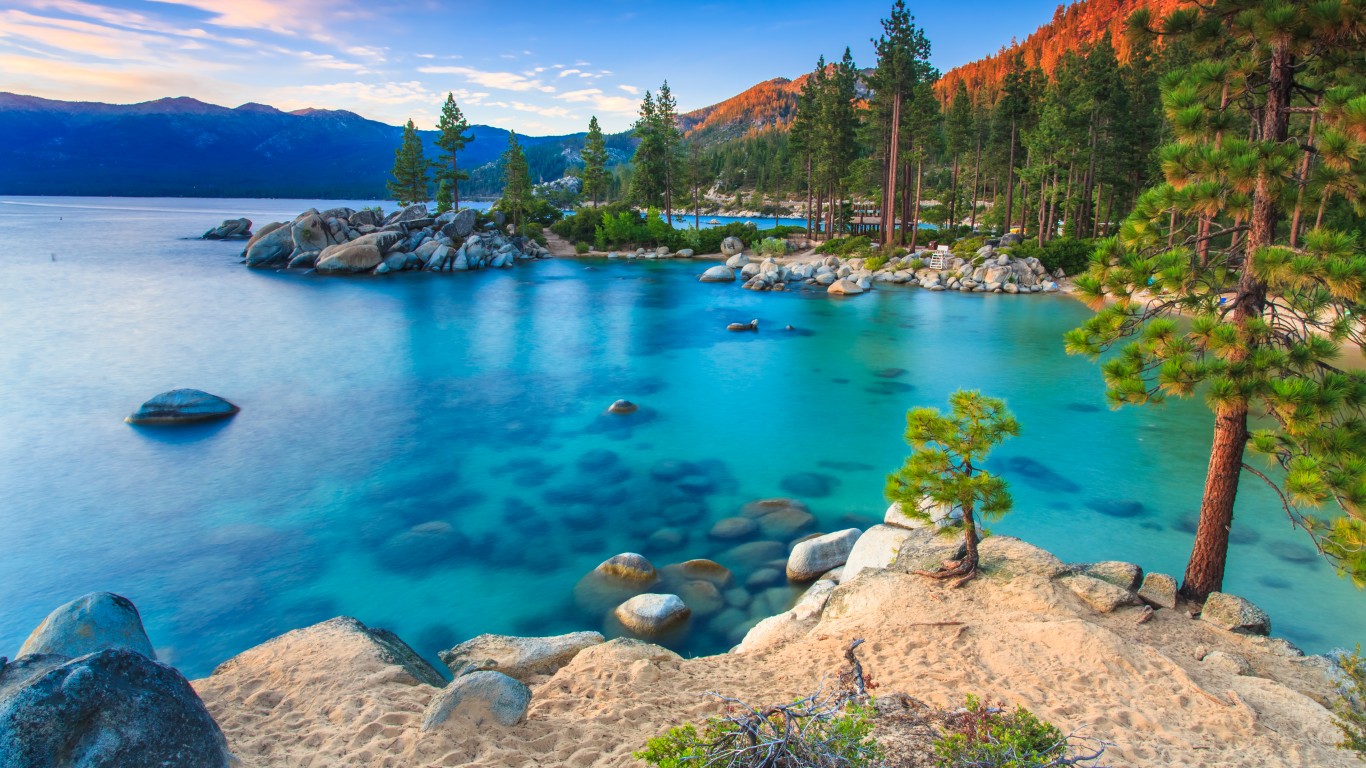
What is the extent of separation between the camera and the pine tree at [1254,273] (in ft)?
20.6

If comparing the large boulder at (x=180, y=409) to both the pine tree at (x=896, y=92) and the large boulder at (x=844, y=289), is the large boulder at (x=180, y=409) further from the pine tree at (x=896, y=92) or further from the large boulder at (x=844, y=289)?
the pine tree at (x=896, y=92)

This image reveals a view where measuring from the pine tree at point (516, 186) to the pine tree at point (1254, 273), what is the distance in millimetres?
54105

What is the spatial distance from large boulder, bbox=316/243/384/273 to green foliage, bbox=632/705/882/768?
4738 centimetres

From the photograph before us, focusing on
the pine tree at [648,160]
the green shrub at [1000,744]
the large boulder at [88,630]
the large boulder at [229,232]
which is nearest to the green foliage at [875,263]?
the pine tree at [648,160]

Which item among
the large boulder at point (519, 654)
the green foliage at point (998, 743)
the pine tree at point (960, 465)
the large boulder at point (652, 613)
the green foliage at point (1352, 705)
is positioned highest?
the pine tree at point (960, 465)

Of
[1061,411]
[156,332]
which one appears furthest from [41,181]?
[1061,411]

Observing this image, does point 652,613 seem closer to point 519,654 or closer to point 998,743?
point 519,654

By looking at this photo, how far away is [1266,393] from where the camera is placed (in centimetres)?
660

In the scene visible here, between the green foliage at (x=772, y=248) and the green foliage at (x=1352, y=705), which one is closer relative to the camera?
the green foliage at (x=1352, y=705)

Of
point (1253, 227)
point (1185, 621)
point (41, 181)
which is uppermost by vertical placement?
point (41, 181)

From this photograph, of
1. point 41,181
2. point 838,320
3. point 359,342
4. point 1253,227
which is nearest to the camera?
point 1253,227

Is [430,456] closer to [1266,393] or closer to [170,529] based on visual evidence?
[170,529]

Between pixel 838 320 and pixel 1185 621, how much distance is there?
24567mm

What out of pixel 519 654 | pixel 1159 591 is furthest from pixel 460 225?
pixel 1159 591
